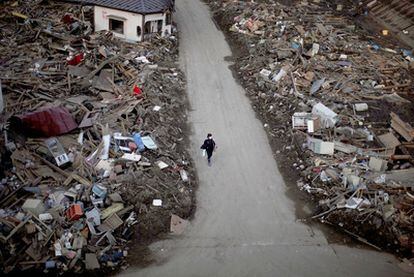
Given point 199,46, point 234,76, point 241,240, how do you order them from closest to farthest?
point 241,240, point 234,76, point 199,46

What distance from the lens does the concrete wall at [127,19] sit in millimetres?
26062

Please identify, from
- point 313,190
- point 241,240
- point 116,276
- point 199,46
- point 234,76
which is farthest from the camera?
point 199,46

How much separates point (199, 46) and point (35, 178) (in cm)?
1567

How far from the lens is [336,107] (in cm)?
2170

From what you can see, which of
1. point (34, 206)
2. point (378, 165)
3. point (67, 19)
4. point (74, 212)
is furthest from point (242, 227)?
point (67, 19)

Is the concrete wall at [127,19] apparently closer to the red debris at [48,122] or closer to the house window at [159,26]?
the house window at [159,26]

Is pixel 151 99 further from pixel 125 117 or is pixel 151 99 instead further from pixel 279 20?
pixel 279 20

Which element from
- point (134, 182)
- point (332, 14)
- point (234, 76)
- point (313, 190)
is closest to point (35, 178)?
point (134, 182)

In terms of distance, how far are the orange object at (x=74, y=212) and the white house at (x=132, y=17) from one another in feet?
47.0

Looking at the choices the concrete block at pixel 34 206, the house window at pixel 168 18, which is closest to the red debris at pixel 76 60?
the house window at pixel 168 18

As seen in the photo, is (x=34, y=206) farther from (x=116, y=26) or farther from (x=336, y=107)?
(x=116, y=26)

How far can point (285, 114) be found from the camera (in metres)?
22.0

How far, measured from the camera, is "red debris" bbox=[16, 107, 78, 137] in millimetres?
17656

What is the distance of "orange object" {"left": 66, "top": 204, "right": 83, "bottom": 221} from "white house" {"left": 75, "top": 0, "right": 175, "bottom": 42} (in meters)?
14.3
